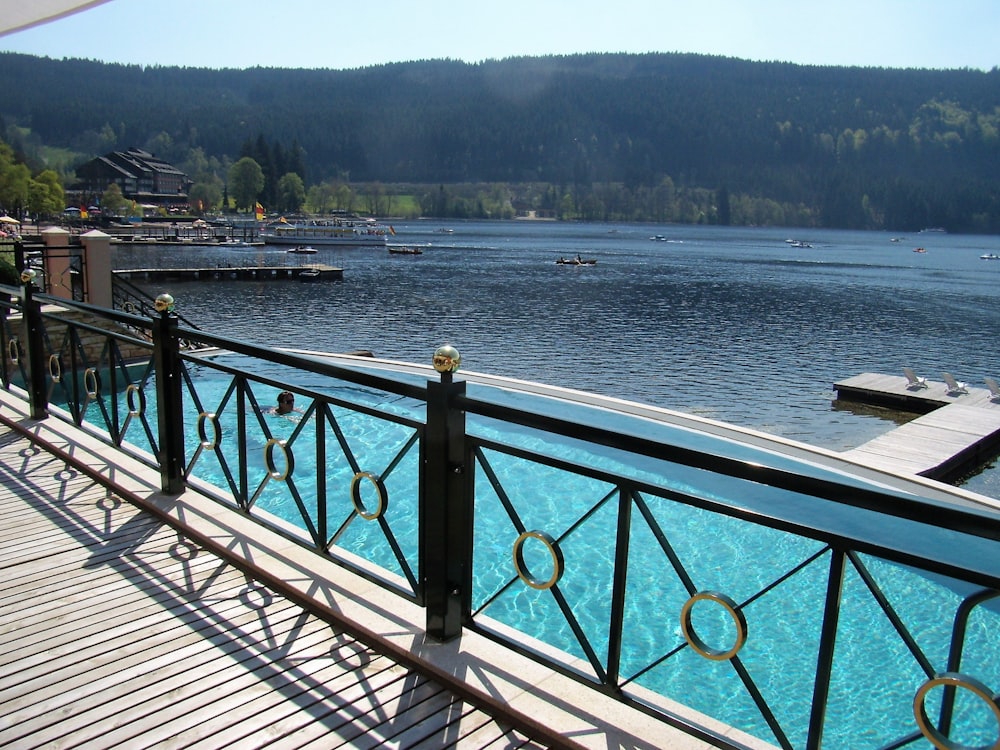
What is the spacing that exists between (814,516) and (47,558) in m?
6.88

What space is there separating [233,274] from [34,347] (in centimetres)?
4303

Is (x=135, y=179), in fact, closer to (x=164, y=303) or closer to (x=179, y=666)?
(x=164, y=303)

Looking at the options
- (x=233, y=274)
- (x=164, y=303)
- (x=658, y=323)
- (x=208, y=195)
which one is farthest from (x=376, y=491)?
(x=208, y=195)

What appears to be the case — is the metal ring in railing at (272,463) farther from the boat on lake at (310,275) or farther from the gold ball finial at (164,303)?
the boat on lake at (310,275)

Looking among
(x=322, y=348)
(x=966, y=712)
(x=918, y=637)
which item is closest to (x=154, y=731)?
(x=966, y=712)

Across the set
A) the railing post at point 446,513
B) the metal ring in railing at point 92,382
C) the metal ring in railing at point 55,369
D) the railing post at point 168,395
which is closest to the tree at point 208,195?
the metal ring in railing at point 55,369

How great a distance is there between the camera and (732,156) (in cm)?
17512

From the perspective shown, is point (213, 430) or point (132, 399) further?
point (132, 399)

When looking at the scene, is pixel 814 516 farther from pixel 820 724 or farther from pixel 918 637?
pixel 820 724

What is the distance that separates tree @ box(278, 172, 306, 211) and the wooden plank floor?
12981 cm

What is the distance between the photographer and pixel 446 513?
276 centimetres

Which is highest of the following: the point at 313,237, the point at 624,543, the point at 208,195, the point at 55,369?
the point at 208,195

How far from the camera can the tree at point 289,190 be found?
125 meters

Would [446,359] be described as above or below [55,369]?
above
